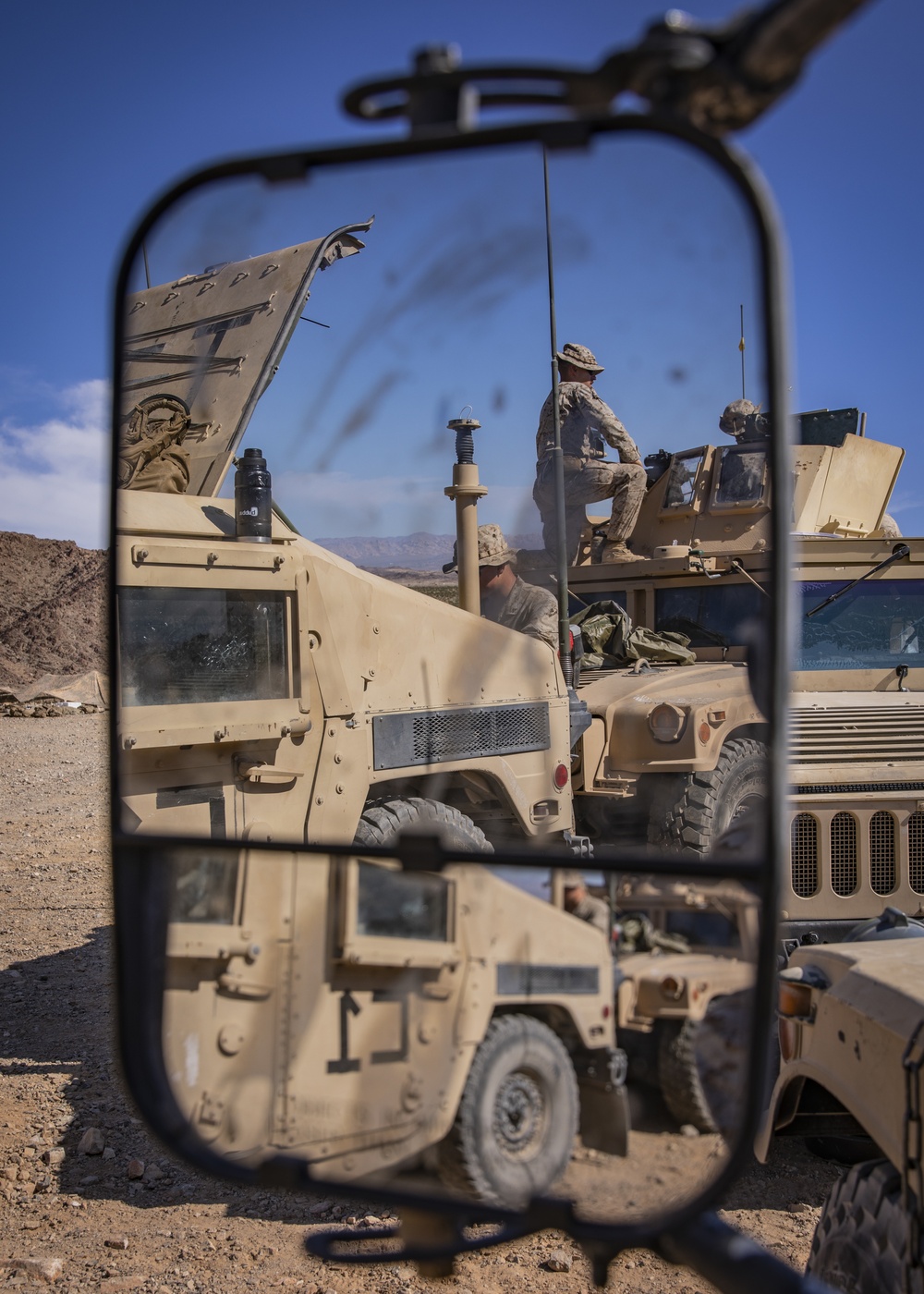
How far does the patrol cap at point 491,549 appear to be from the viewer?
143cm

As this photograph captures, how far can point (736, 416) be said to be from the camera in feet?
4.66

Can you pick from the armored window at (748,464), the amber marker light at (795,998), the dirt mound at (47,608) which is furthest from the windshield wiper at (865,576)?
the dirt mound at (47,608)

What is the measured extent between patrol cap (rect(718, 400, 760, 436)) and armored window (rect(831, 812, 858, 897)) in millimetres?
3634

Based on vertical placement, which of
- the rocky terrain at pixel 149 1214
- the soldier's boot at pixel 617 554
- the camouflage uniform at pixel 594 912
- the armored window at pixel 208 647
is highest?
the soldier's boot at pixel 617 554

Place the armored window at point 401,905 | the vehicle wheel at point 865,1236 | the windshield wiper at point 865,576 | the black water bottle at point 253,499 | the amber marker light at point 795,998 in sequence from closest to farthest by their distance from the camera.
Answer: the armored window at point 401,905 < the black water bottle at point 253,499 < the vehicle wheel at point 865,1236 < the amber marker light at point 795,998 < the windshield wiper at point 865,576

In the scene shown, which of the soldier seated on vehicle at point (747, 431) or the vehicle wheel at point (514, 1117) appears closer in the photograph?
the vehicle wheel at point (514, 1117)

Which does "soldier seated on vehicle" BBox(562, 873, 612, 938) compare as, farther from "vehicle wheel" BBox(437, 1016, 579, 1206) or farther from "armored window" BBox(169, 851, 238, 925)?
"armored window" BBox(169, 851, 238, 925)

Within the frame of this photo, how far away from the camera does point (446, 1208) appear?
115 centimetres

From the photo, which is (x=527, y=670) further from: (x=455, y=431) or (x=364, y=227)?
(x=364, y=227)

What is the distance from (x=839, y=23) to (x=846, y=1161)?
11.3 feet

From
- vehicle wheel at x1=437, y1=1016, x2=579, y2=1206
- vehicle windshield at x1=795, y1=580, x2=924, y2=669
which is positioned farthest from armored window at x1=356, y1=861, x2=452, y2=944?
vehicle windshield at x1=795, y1=580, x2=924, y2=669

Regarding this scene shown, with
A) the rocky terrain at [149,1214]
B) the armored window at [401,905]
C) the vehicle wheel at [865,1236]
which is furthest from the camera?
the rocky terrain at [149,1214]

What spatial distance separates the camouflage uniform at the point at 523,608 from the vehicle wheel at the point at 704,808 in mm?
318

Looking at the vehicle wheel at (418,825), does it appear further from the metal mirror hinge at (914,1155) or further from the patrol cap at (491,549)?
the metal mirror hinge at (914,1155)
